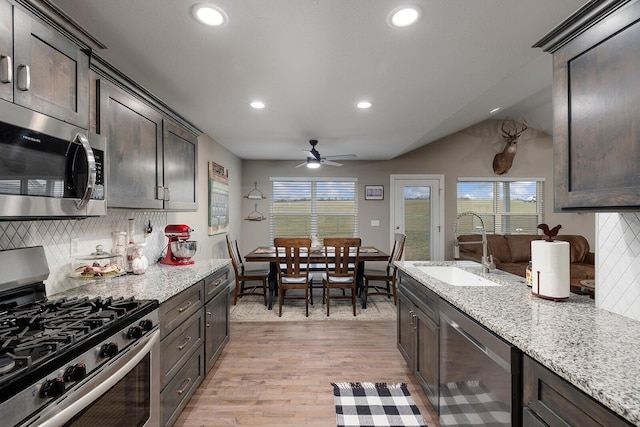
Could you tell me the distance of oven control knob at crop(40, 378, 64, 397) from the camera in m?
0.92

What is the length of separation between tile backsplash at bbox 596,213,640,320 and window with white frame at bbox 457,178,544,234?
4.62 m

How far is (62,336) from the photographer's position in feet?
3.47

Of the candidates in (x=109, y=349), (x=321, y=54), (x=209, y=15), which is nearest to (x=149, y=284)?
(x=109, y=349)

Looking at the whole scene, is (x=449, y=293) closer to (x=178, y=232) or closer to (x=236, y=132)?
(x=178, y=232)

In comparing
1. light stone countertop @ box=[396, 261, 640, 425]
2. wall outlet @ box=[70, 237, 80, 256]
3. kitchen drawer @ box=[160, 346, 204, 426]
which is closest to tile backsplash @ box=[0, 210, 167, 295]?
wall outlet @ box=[70, 237, 80, 256]

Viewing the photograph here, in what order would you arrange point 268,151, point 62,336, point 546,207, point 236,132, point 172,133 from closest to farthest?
point 62,336
point 172,133
point 236,132
point 268,151
point 546,207

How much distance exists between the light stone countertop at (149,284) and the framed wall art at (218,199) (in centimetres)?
178

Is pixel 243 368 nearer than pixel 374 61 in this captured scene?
No

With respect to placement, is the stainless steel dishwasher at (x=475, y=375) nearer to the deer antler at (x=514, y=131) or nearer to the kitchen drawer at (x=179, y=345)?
the kitchen drawer at (x=179, y=345)

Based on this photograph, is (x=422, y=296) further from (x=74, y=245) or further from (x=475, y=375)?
(x=74, y=245)

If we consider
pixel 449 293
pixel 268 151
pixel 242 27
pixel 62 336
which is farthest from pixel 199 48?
pixel 268 151

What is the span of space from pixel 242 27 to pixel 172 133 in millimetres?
1274

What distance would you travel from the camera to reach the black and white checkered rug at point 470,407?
1216 millimetres

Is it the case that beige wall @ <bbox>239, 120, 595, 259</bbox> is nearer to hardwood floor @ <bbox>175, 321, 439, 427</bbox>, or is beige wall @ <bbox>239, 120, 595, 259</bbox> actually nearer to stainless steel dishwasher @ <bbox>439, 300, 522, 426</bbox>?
hardwood floor @ <bbox>175, 321, 439, 427</bbox>
